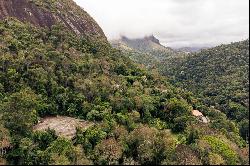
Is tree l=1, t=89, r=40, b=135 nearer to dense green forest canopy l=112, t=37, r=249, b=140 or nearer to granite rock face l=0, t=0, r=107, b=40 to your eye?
dense green forest canopy l=112, t=37, r=249, b=140

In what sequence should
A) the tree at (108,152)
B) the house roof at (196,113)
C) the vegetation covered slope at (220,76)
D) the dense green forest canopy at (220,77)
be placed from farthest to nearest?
the vegetation covered slope at (220,76)
the dense green forest canopy at (220,77)
the house roof at (196,113)
the tree at (108,152)

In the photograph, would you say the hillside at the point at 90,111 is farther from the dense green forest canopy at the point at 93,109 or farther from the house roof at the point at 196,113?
the house roof at the point at 196,113

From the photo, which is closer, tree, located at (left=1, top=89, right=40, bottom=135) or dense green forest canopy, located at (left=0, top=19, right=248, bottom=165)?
dense green forest canopy, located at (left=0, top=19, right=248, bottom=165)

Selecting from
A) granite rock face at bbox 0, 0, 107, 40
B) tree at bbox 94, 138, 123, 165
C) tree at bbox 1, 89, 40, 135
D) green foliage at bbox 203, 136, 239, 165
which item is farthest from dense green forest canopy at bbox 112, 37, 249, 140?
tree at bbox 1, 89, 40, 135

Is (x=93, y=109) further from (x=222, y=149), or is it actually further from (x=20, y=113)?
(x=222, y=149)

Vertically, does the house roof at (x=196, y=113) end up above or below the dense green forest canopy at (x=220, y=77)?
below

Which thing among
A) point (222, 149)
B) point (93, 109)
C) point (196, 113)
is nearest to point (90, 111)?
point (93, 109)

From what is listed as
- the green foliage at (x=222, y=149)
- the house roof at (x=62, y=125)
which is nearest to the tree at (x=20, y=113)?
the house roof at (x=62, y=125)
